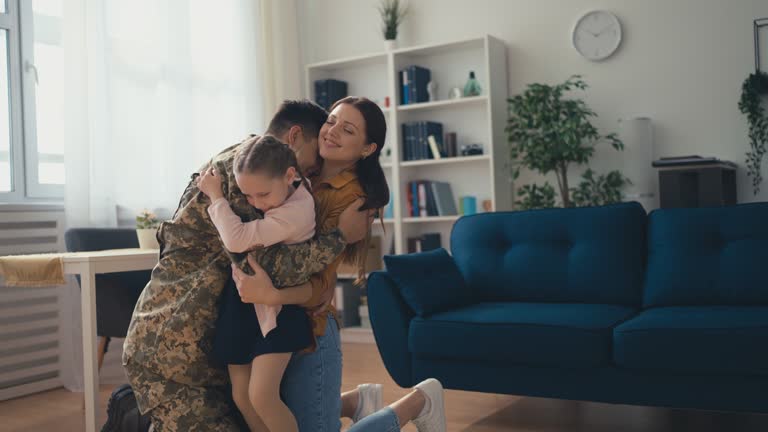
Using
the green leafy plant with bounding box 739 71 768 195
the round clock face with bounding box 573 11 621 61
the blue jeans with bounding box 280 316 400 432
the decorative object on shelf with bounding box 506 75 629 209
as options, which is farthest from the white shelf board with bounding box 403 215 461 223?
the blue jeans with bounding box 280 316 400 432

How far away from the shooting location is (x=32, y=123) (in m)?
4.11

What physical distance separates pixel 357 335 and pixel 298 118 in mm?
3685

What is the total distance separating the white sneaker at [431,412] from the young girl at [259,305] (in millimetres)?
640

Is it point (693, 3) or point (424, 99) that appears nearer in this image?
point (693, 3)

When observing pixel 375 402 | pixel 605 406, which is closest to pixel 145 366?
pixel 375 402

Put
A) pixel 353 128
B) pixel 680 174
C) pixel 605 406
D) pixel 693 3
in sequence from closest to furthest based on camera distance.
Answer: pixel 353 128 → pixel 605 406 → pixel 680 174 → pixel 693 3

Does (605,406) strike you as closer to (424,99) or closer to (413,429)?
(413,429)

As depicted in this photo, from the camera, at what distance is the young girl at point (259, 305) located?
64.1 inches

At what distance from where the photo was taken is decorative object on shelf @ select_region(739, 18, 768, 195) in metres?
4.50

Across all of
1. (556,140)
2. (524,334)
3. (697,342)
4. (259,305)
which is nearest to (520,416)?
(524,334)

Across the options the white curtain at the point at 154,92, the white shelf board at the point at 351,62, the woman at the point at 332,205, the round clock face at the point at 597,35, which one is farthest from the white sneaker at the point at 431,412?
the white shelf board at the point at 351,62

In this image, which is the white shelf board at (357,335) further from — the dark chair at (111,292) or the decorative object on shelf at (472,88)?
the dark chair at (111,292)

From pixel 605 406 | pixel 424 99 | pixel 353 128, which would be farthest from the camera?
pixel 424 99

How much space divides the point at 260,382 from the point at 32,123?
3021 millimetres
